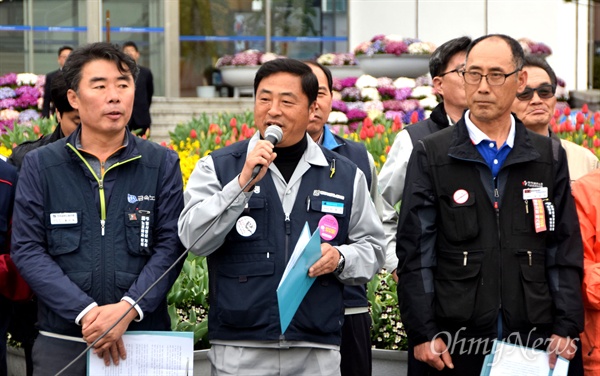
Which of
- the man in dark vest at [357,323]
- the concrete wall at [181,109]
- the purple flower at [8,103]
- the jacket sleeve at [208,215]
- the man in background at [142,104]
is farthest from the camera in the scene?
the concrete wall at [181,109]

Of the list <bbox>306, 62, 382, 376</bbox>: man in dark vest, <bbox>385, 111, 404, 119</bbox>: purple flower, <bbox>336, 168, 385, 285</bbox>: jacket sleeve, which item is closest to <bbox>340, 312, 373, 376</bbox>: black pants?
<bbox>306, 62, 382, 376</bbox>: man in dark vest

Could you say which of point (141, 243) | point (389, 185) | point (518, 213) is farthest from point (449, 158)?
point (141, 243)

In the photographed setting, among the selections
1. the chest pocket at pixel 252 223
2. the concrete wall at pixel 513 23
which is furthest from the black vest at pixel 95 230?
the concrete wall at pixel 513 23

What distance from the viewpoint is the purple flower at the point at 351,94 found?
16.4m

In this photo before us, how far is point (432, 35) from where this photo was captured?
23281 mm

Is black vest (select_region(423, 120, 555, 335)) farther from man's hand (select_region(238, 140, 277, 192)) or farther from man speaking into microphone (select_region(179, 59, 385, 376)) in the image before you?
man's hand (select_region(238, 140, 277, 192))

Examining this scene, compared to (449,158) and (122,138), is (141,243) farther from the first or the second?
(449,158)

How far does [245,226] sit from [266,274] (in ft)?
0.67

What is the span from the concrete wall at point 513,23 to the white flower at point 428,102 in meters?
6.60

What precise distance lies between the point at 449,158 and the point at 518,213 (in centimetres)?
35

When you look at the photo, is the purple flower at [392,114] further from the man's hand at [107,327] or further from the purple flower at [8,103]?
the man's hand at [107,327]

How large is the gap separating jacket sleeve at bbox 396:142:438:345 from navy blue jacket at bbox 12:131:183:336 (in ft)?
3.07

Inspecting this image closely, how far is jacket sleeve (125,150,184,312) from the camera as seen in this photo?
4328 millimetres

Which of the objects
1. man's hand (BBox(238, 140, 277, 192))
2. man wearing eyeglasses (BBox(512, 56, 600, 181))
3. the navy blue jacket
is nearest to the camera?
man's hand (BBox(238, 140, 277, 192))
